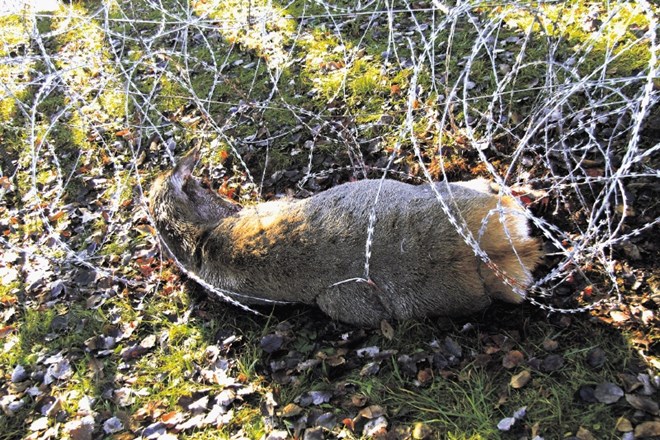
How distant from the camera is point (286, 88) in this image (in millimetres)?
6539

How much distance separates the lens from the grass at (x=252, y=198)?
3281mm

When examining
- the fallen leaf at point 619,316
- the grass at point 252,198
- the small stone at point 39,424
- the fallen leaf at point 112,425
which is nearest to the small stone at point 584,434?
the grass at point 252,198

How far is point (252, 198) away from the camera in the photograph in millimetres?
5523

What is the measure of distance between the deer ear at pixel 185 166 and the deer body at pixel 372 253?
802 millimetres

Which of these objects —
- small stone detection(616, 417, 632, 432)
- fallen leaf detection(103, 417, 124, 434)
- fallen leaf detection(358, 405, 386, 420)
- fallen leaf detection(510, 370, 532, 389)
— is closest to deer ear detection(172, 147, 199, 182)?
fallen leaf detection(103, 417, 124, 434)

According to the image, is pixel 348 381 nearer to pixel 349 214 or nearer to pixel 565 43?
pixel 349 214

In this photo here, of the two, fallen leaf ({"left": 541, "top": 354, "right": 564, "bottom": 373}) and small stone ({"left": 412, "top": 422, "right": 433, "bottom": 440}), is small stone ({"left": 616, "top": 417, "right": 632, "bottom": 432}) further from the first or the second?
→ small stone ({"left": 412, "top": 422, "right": 433, "bottom": 440})

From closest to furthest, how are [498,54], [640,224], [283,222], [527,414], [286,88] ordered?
[527,414] < [640,224] < [283,222] < [498,54] < [286,88]

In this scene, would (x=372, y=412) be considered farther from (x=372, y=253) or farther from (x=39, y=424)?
(x=39, y=424)

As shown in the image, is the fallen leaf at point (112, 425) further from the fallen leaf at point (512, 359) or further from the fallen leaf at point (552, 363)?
the fallen leaf at point (552, 363)

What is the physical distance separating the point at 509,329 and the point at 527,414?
2.04ft

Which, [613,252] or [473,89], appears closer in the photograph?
[613,252]

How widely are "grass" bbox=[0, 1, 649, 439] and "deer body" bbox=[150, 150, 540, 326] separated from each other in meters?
0.27

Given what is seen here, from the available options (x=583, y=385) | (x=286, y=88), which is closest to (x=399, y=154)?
(x=286, y=88)
